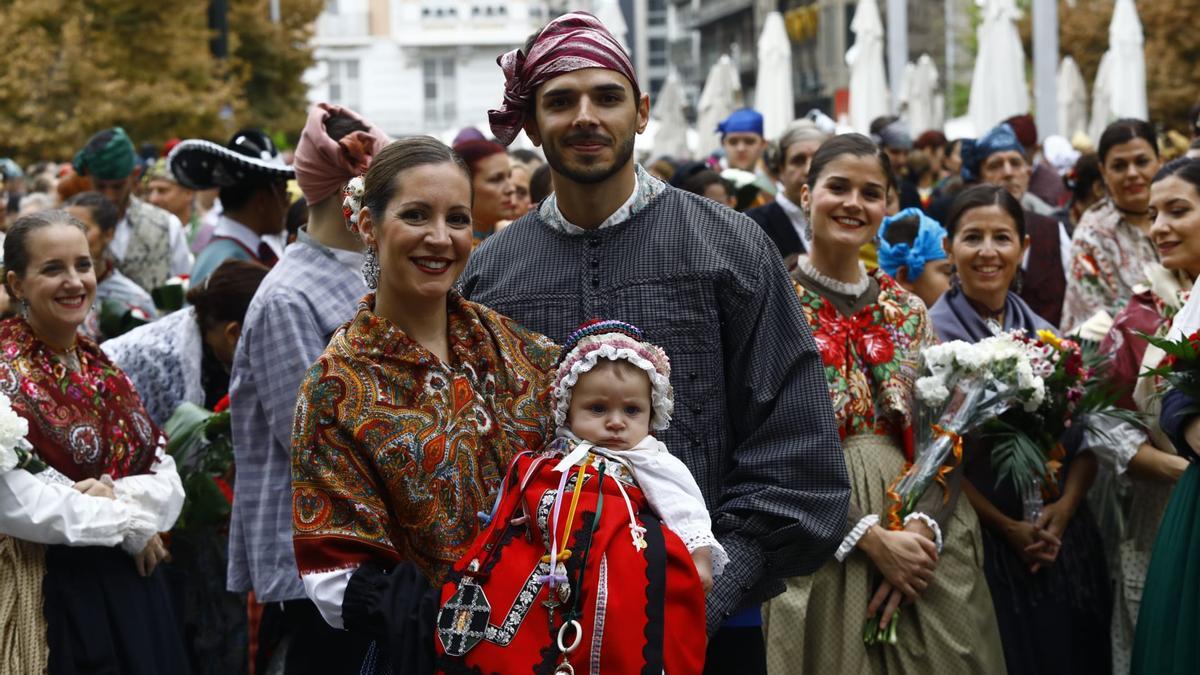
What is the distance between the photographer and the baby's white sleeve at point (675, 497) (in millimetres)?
3580

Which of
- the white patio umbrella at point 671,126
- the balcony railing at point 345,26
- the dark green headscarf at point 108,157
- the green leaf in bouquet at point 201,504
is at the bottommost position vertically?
the green leaf in bouquet at point 201,504

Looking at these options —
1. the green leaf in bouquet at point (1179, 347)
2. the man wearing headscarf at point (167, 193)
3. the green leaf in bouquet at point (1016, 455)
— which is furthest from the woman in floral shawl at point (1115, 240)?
the man wearing headscarf at point (167, 193)

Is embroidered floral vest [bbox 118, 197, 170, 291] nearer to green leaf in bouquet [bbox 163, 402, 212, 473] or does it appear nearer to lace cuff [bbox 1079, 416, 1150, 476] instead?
green leaf in bouquet [bbox 163, 402, 212, 473]

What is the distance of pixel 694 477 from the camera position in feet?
12.7

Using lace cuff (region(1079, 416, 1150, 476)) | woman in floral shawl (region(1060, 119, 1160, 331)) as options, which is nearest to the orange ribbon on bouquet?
lace cuff (region(1079, 416, 1150, 476))

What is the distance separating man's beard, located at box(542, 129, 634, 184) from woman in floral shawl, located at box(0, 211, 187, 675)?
84.4 inches

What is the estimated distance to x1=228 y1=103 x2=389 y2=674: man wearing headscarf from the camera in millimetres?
4770

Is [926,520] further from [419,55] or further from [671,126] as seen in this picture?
[419,55]

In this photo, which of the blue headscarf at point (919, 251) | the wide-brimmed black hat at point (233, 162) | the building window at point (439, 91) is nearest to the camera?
the wide-brimmed black hat at point (233, 162)

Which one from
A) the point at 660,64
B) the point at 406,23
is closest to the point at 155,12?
the point at 406,23

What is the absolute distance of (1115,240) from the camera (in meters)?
7.83

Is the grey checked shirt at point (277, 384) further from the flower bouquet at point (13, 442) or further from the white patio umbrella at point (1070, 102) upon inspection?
the white patio umbrella at point (1070, 102)

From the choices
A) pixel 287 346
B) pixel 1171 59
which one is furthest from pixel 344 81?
pixel 287 346

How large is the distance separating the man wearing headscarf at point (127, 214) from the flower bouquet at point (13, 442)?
4876 mm
